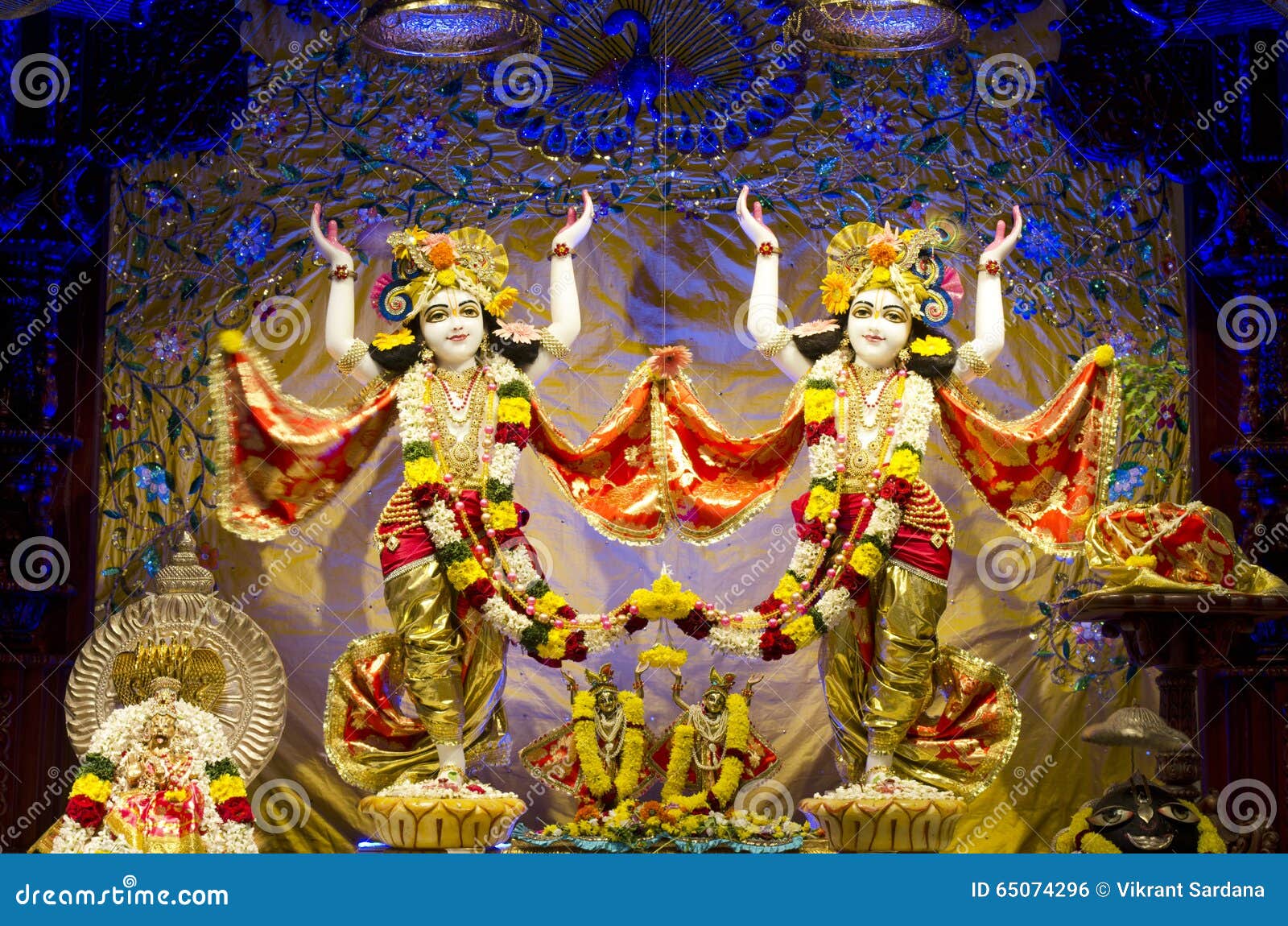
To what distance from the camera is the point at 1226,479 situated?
9.58 metres

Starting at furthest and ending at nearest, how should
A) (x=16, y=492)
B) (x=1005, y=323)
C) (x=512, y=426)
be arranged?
(x=1005, y=323), (x=16, y=492), (x=512, y=426)

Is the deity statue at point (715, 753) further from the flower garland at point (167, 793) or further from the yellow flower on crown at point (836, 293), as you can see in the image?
the flower garland at point (167, 793)

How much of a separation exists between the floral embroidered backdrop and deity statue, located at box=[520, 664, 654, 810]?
0.97 meters

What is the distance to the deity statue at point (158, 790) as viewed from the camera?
812 centimetres

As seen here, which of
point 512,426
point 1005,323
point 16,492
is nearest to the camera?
point 512,426

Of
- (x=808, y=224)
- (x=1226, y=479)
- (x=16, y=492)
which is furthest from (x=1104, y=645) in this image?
(x=16, y=492)

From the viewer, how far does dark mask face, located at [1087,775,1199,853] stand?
27.0 ft

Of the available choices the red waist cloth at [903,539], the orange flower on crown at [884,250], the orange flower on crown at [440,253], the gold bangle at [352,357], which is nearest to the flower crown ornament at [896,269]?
the orange flower on crown at [884,250]

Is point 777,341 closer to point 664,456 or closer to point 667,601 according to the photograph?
point 664,456

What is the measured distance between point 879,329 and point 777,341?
1.48ft

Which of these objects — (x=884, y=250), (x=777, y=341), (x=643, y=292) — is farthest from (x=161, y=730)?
(x=884, y=250)

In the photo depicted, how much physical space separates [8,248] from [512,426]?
8.29ft

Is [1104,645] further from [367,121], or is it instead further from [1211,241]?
[367,121]

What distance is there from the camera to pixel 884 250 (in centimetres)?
896
